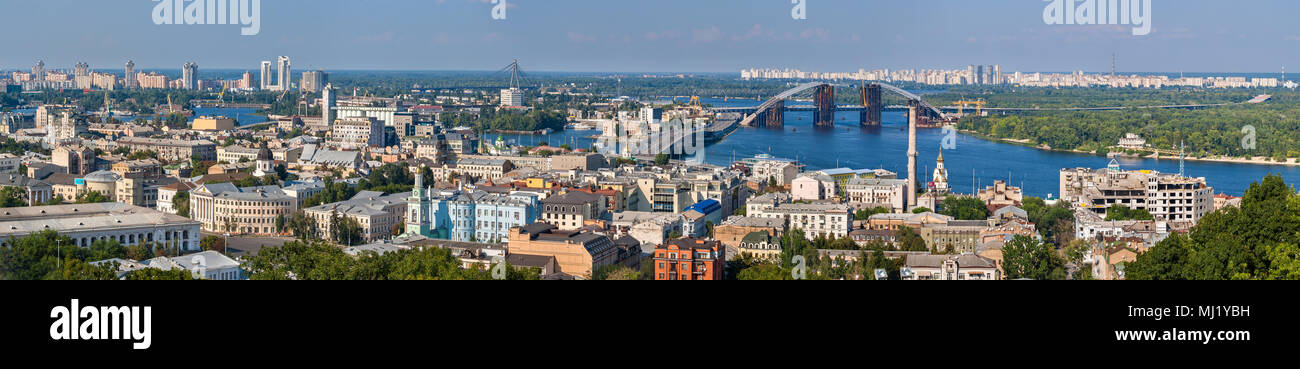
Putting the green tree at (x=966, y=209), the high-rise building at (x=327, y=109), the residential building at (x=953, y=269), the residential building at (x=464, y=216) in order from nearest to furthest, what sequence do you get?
the residential building at (x=953, y=269) → the residential building at (x=464, y=216) → the green tree at (x=966, y=209) → the high-rise building at (x=327, y=109)

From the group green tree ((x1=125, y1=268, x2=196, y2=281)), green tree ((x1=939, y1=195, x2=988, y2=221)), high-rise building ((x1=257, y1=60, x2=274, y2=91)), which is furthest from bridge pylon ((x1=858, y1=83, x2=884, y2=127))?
green tree ((x1=125, y1=268, x2=196, y2=281))

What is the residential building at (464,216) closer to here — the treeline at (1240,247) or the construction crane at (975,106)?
the treeline at (1240,247)

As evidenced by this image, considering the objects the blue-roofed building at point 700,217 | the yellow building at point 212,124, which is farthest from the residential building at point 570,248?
the yellow building at point 212,124

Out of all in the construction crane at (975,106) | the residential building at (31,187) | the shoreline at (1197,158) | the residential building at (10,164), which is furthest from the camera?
the construction crane at (975,106)

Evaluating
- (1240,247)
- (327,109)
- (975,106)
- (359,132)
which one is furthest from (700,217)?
(975,106)

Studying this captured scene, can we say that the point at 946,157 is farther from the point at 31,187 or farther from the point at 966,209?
the point at 31,187
